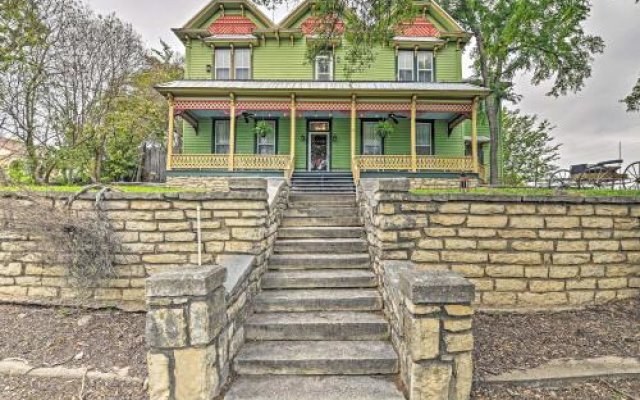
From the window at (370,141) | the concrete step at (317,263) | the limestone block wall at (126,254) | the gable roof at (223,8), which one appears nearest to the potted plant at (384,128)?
the window at (370,141)

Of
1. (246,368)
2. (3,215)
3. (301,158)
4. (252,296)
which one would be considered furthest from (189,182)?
(246,368)

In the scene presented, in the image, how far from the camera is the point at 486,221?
410 cm

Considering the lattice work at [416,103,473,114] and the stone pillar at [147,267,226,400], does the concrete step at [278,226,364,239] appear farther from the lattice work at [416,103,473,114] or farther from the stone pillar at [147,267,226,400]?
the lattice work at [416,103,473,114]

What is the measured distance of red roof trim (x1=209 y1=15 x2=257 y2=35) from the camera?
1358 centimetres

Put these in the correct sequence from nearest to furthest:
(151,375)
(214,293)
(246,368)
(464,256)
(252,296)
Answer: (151,375) → (214,293) → (246,368) → (252,296) → (464,256)

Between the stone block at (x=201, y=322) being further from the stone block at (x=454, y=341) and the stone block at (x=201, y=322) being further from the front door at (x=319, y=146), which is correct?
the front door at (x=319, y=146)

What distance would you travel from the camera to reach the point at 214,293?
245 cm

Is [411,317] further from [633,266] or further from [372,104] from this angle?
[372,104]

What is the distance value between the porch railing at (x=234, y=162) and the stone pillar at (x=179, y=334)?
909 cm

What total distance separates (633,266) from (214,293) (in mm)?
5353

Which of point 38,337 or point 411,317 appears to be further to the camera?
point 38,337

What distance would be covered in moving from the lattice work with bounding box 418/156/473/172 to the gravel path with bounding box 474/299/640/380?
7.54 metres

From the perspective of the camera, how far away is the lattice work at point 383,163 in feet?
36.7

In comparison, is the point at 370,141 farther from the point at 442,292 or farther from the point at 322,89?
the point at 442,292
